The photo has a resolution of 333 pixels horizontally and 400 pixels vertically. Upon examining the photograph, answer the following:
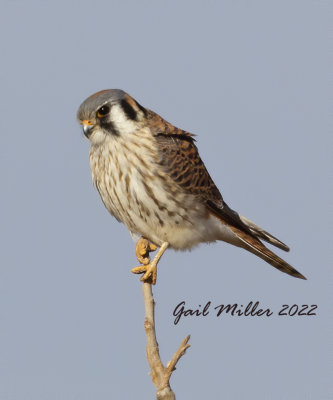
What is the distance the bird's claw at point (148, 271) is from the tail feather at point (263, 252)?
871 millimetres

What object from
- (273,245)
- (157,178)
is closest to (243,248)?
(273,245)

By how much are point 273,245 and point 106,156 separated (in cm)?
138

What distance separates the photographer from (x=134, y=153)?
467cm

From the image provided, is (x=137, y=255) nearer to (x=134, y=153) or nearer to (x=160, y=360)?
(x=134, y=153)

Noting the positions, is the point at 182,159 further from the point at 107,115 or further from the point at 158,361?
the point at 158,361

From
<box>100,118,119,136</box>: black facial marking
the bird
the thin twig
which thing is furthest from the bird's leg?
<box>100,118,119,136</box>: black facial marking

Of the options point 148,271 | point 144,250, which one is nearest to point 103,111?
point 144,250

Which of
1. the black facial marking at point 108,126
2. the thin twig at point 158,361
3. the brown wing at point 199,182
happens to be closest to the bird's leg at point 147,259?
the thin twig at point 158,361

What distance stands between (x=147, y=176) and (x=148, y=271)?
24.6 inches

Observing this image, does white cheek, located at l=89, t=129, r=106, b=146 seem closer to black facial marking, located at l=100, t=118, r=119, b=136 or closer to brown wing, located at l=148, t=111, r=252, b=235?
black facial marking, located at l=100, t=118, r=119, b=136

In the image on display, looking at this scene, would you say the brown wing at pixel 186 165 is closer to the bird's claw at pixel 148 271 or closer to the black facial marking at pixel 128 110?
the black facial marking at pixel 128 110

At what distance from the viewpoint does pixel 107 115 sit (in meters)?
4.64

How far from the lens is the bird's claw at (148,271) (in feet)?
14.5

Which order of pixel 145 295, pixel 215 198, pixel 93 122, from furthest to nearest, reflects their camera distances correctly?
pixel 215 198 < pixel 93 122 < pixel 145 295
